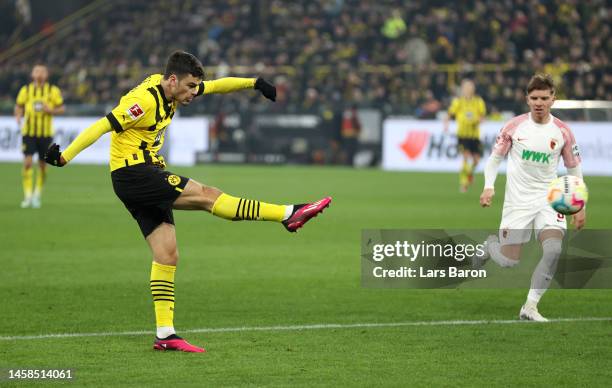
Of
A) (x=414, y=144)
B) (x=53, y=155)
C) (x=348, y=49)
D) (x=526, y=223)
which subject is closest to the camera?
(x=53, y=155)

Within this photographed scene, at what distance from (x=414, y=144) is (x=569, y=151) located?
24.4 m

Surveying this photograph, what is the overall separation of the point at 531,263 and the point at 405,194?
36.3 ft

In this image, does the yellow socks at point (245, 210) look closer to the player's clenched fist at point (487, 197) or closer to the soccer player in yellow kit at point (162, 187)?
the soccer player in yellow kit at point (162, 187)

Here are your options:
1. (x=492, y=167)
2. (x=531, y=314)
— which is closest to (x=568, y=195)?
A: (x=492, y=167)

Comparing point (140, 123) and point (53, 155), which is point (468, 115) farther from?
point (53, 155)

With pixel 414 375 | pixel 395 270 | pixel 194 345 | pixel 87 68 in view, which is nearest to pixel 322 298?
pixel 395 270

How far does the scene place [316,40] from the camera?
128 ft

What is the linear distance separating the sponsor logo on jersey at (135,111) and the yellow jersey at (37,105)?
43.7 feet

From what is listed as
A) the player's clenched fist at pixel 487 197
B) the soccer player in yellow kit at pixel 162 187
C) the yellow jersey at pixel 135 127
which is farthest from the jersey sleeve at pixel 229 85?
the player's clenched fist at pixel 487 197

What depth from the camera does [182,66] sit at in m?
7.46

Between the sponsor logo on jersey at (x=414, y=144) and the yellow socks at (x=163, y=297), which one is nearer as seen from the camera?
the yellow socks at (x=163, y=297)

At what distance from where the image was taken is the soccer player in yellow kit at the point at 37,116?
20016 millimetres

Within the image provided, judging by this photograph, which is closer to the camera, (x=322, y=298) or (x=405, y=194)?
(x=322, y=298)

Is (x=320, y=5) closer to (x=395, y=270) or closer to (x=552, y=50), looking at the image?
(x=552, y=50)
